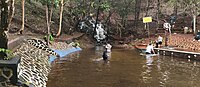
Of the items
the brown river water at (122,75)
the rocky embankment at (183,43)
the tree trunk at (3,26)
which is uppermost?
the tree trunk at (3,26)

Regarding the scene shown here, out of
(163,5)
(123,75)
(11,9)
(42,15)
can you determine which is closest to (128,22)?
(163,5)

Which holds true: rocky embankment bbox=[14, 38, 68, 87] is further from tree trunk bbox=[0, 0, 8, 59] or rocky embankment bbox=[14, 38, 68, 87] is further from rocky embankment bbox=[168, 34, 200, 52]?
rocky embankment bbox=[168, 34, 200, 52]

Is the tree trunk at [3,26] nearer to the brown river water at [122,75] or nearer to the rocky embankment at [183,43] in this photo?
the brown river water at [122,75]

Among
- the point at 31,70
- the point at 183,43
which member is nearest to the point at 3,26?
the point at 31,70

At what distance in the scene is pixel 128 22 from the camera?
55188 mm

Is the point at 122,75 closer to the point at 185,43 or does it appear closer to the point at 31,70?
the point at 31,70

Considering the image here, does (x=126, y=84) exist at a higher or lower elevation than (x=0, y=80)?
lower

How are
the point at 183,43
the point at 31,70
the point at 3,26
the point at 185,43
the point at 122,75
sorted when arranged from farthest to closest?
the point at 183,43 → the point at 185,43 → the point at 122,75 → the point at 31,70 → the point at 3,26

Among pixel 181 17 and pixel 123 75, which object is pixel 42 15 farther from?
pixel 123 75

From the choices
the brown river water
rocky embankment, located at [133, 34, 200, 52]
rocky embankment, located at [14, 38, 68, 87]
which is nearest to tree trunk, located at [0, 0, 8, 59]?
rocky embankment, located at [14, 38, 68, 87]

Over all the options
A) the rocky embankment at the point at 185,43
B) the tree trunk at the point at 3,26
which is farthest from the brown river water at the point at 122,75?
the rocky embankment at the point at 185,43

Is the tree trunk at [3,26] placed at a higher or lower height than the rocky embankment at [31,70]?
higher

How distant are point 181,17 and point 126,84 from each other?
123 feet

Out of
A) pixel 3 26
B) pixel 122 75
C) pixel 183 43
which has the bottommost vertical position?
pixel 122 75
